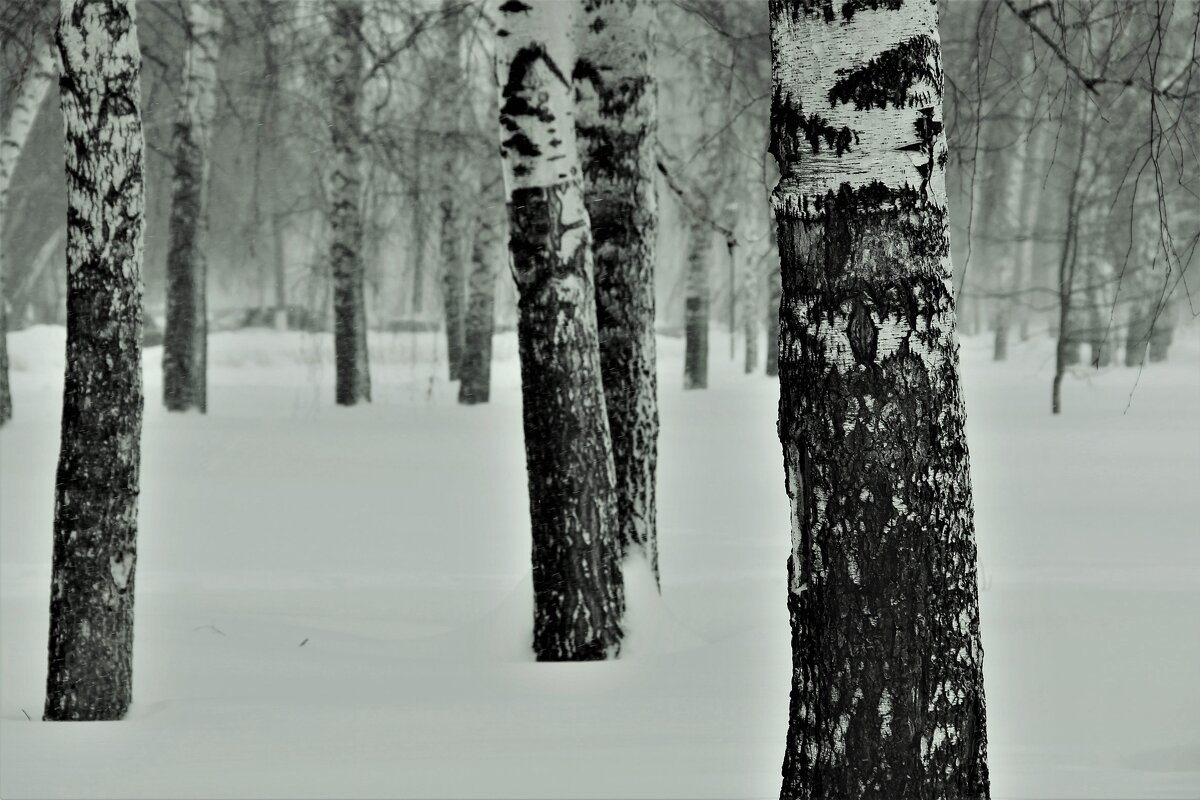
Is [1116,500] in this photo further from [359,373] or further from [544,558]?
[359,373]

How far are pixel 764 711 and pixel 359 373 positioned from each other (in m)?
13.2

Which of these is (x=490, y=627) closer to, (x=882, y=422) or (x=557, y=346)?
(x=557, y=346)

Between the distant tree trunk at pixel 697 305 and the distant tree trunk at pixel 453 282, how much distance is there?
3.59m

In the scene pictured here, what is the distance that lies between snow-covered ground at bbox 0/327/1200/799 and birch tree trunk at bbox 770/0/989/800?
3.49 ft

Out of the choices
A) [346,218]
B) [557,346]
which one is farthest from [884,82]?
[346,218]

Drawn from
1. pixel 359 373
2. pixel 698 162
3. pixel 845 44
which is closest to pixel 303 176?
pixel 698 162

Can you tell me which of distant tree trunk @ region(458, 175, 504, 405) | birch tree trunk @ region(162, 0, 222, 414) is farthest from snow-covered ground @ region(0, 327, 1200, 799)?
distant tree trunk @ region(458, 175, 504, 405)

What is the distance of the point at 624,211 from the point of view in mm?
6078

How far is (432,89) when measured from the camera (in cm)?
1346

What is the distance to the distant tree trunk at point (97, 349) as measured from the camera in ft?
14.6

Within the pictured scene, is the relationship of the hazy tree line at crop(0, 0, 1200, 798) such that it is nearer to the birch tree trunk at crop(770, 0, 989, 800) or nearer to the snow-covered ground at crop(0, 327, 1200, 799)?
the birch tree trunk at crop(770, 0, 989, 800)

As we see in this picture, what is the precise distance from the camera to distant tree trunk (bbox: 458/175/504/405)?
16.8m

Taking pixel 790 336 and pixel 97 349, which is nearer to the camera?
pixel 790 336

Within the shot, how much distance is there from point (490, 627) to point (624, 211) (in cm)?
202
